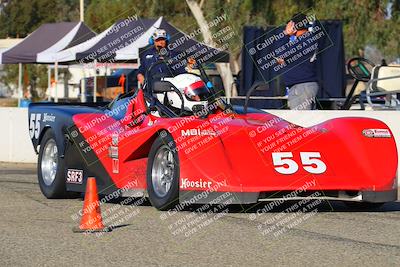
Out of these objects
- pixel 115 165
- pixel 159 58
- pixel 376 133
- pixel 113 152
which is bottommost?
pixel 115 165

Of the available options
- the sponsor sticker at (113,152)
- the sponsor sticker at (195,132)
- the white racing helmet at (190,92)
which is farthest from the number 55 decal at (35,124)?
the sponsor sticker at (195,132)

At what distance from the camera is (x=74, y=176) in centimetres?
1020

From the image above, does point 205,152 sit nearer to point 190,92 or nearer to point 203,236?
point 203,236

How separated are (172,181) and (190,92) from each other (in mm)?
1483

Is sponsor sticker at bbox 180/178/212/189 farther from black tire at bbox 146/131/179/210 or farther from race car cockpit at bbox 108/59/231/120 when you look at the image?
race car cockpit at bbox 108/59/231/120

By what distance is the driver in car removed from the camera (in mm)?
10227

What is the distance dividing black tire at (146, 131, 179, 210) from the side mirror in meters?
0.78

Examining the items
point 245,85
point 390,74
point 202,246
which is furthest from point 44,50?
point 202,246

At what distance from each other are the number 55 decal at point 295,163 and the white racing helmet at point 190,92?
130 centimetres

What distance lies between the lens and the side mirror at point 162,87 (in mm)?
9617

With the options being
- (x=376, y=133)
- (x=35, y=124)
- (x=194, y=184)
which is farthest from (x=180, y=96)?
(x=35, y=124)

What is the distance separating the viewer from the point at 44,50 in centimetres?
2930

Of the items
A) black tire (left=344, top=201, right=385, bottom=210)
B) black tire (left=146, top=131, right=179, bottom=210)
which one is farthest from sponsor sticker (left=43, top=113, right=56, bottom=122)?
black tire (left=344, top=201, right=385, bottom=210)

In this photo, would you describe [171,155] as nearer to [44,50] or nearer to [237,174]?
[237,174]
